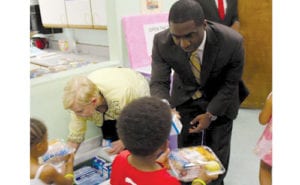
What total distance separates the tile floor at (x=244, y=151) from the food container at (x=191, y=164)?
1039 millimetres

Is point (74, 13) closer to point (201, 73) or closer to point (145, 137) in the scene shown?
point (201, 73)

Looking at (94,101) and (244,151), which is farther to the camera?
(244,151)

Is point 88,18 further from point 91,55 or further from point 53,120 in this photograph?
point 53,120

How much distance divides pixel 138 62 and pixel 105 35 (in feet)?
2.08

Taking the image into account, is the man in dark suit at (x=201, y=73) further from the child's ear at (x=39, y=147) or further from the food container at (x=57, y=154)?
the child's ear at (x=39, y=147)

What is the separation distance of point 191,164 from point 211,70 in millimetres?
572

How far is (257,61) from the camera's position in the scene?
10.7 ft

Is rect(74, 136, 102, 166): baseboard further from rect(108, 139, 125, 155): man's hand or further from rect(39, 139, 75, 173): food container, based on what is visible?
rect(39, 139, 75, 173): food container

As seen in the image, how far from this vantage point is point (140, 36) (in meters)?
2.50

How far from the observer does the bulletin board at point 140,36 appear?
2.42m

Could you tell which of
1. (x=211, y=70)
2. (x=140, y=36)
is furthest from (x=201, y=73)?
(x=140, y=36)

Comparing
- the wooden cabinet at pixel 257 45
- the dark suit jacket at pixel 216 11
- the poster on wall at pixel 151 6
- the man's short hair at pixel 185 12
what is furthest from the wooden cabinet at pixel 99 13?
the wooden cabinet at pixel 257 45

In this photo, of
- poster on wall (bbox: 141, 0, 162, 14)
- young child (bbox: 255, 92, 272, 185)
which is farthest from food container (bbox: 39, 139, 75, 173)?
poster on wall (bbox: 141, 0, 162, 14)

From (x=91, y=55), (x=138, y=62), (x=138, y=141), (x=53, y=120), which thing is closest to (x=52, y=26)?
(x=91, y=55)
